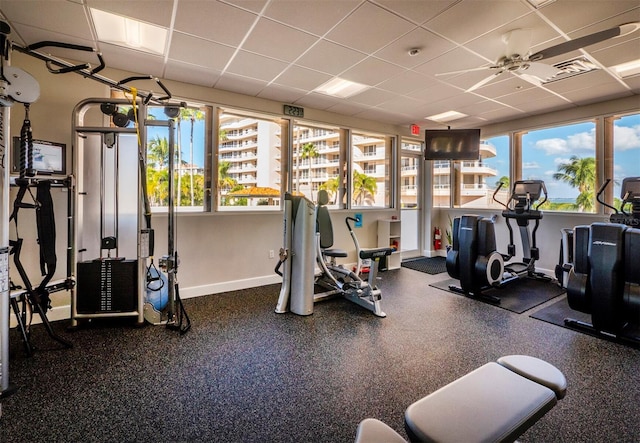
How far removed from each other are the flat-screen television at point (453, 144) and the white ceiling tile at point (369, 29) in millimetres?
3162

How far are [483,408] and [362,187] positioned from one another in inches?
204

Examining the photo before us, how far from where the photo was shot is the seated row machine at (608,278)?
2721 millimetres

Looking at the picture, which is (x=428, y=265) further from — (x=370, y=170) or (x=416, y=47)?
(x=416, y=47)

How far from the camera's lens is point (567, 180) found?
526 cm

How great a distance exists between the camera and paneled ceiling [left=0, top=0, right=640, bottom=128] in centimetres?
248

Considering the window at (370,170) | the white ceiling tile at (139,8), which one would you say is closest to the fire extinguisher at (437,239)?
the window at (370,170)

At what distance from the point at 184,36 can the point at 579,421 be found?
4.15m

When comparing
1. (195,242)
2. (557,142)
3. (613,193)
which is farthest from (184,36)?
(613,193)

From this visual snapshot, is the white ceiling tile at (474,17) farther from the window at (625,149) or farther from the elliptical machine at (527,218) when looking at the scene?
the window at (625,149)

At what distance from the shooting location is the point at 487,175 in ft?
21.0

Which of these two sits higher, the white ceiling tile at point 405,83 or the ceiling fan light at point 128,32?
the white ceiling tile at point 405,83

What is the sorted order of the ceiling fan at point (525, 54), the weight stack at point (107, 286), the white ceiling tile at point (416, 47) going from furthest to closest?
the weight stack at point (107, 286) → the white ceiling tile at point (416, 47) → the ceiling fan at point (525, 54)

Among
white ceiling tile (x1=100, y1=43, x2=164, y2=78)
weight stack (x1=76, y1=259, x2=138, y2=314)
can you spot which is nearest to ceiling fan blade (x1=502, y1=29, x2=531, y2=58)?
white ceiling tile (x1=100, y1=43, x2=164, y2=78)

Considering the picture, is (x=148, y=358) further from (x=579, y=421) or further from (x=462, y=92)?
(x=462, y=92)
